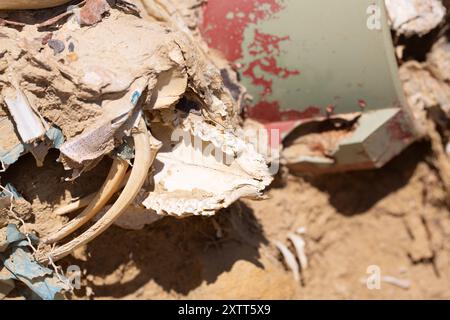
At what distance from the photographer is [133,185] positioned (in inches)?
66.3

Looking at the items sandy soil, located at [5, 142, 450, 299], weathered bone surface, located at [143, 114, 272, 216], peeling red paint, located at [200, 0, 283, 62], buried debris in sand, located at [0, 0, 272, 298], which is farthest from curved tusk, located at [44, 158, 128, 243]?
peeling red paint, located at [200, 0, 283, 62]

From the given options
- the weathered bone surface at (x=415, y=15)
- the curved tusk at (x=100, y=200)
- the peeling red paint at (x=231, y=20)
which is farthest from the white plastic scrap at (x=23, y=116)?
the weathered bone surface at (x=415, y=15)

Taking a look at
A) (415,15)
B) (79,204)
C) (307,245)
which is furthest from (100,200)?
(415,15)

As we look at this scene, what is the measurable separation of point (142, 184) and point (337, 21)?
0.77 meters

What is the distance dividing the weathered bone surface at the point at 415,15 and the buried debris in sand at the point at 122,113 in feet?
2.16

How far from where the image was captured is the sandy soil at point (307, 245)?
2.07 metres

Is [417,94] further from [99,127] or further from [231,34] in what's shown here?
[99,127]

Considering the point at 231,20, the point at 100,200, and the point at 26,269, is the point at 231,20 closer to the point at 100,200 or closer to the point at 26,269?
the point at 100,200

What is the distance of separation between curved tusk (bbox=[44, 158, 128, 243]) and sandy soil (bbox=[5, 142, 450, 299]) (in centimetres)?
23

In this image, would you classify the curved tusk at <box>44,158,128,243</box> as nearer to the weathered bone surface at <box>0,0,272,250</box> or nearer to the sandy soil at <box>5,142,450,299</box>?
the weathered bone surface at <box>0,0,272,250</box>

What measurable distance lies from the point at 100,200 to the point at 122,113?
0.91 ft

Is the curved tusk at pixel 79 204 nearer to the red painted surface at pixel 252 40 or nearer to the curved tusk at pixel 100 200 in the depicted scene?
the curved tusk at pixel 100 200

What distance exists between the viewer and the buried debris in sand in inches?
62.3

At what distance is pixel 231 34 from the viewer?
6.77 feet
